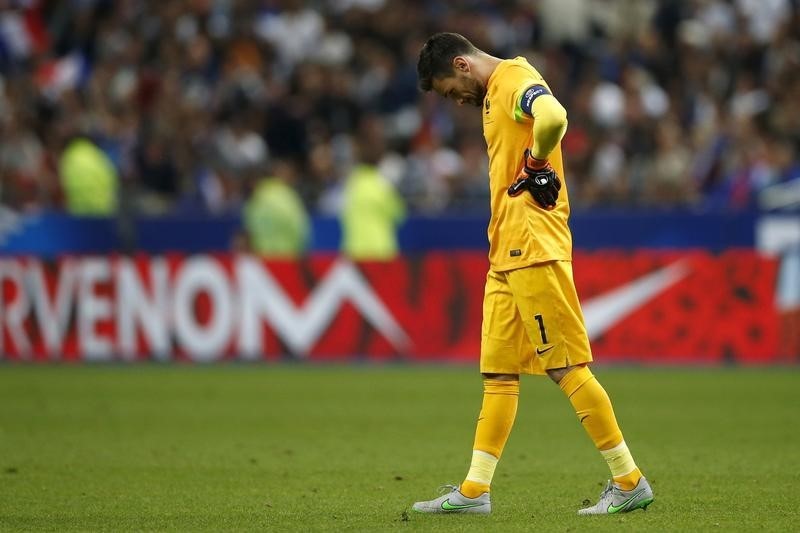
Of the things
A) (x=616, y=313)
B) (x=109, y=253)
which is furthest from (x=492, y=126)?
(x=109, y=253)

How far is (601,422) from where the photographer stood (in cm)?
691

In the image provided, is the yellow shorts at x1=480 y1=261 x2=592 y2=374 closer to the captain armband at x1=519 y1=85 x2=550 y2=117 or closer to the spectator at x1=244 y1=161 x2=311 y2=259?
the captain armband at x1=519 y1=85 x2=550 y2=117

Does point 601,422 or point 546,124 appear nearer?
point 546,124

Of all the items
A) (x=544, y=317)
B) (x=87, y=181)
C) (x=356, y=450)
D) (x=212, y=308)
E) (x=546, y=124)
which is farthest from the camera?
(x=87, y=181)

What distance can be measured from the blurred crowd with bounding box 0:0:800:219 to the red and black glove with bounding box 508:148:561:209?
1149cm

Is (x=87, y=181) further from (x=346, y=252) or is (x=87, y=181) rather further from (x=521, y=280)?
(x=521, y=280)

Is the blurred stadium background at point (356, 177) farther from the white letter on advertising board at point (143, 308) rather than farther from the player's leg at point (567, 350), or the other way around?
the player's leg at point (567, 350)

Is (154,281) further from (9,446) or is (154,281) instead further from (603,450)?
(603,450)

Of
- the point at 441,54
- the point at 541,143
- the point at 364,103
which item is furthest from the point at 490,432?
the point at 364,103

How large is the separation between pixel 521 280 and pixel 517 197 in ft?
1.31

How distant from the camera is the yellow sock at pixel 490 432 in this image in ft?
23.4

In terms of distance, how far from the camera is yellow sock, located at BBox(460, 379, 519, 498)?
714 cm

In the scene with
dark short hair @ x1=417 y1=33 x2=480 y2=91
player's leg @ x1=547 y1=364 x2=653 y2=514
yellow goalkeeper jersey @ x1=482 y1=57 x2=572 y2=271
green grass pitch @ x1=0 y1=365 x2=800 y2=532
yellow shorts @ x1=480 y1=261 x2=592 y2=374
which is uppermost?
dark short hair @ x1=417 y1=33 x2=480 y2=91

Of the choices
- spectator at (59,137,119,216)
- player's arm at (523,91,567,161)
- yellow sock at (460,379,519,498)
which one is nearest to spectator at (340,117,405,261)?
spectator at (59,137,119,216)
